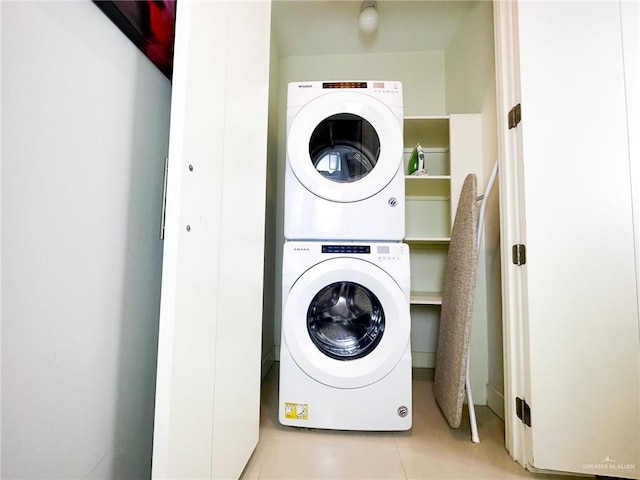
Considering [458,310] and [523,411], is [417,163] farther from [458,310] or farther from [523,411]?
[523,411]

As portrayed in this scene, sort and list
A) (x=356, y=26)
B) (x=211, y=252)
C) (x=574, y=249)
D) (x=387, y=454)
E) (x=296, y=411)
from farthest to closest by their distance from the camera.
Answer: (x=356, y=26) → (x=296, y=411) → (x=387, y=454) → (x=574, y=249) → (x=211, y=252)

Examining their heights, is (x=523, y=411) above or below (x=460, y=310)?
below

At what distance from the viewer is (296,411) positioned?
1.26 m

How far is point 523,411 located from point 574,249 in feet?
1.95

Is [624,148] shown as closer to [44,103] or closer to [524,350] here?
[524,350]

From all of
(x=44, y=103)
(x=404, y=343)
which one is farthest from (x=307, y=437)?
(x=44, y=103)

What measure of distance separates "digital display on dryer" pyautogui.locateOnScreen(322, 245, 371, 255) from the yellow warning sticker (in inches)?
26.1

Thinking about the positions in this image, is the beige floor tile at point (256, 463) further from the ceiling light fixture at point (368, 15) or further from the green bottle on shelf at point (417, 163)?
the ceiling light fixture at point (368, 15)

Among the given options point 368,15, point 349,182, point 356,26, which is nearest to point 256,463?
point 349,182

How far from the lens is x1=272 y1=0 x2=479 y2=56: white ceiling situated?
1.82m

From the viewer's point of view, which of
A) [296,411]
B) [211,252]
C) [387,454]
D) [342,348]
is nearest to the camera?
[211,252]

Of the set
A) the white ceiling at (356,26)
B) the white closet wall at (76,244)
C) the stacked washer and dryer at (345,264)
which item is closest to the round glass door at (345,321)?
the stacked washer and dryer at (345,264)

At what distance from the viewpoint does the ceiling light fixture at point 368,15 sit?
1770 mm

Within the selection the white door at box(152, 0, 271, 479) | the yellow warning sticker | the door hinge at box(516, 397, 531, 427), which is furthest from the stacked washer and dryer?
the door hinge at box(516, 397, 531, 427)
